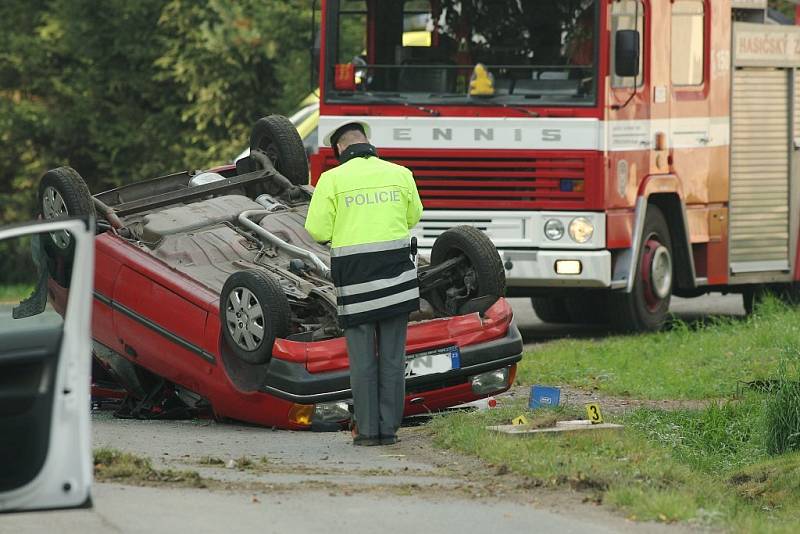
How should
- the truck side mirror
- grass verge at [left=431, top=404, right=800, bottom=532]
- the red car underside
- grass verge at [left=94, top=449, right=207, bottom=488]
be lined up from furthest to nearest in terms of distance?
the truck side mirror
the red car underside
grass verge at [left=94, top=449, right=207, bottom=488]
grass verge at [left=431, top=404, right=800, bottom=532]

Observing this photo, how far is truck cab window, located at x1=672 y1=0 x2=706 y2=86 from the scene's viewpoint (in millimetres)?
14797

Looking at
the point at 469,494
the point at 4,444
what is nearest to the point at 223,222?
the point at 469,494

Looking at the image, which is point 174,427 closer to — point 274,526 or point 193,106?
point 274,526

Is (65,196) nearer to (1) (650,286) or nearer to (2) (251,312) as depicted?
(2) (251,312)

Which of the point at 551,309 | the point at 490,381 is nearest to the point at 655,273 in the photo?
the point at 551,309

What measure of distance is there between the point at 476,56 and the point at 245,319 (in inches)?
191

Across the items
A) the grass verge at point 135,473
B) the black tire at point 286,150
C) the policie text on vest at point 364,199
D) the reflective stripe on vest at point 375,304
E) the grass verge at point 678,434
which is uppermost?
the black tire at point 286,150

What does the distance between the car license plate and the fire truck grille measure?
411 centimetres

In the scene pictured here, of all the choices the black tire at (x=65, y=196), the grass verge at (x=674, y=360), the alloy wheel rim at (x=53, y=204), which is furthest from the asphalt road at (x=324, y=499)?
the grass verge at (x=674, y=360)

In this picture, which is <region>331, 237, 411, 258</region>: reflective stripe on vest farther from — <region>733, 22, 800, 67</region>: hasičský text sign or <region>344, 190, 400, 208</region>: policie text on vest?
<region>733, 22, 800, 67</region>: hasičský text sign

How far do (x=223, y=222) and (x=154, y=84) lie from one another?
20881 millimetres

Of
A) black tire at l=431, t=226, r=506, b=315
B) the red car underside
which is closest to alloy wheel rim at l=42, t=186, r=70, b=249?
the red car underside

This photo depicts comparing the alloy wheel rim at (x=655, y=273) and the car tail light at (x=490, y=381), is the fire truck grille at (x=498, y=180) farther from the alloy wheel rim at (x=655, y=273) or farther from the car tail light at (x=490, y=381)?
the car tail light at (x=490, y=381)

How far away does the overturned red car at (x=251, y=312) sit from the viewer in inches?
373
